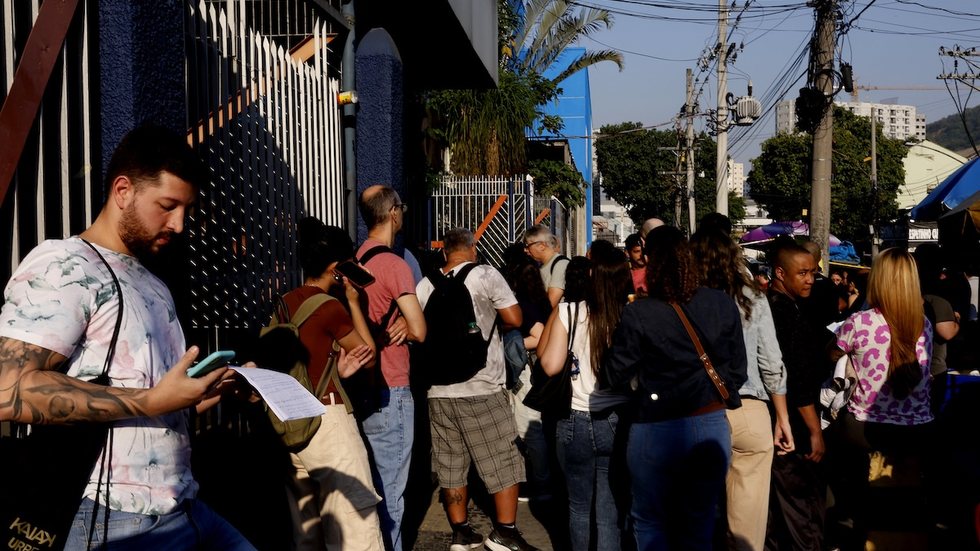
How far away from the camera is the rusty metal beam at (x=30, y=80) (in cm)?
301

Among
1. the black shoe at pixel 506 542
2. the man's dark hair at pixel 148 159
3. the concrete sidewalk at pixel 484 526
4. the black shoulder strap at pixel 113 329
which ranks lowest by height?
the concrete sidewalk at pixel 484 526

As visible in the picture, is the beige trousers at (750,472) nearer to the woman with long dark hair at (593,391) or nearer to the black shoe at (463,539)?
the woman with long dark hair at (593,391)

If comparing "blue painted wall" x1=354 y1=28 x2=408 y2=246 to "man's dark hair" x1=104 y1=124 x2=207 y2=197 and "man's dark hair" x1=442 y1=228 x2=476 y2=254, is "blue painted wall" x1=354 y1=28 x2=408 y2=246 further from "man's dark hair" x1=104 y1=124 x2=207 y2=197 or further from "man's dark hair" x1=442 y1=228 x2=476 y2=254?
"man's dark hair" x1=104 y1=124 x2=207 y2=197

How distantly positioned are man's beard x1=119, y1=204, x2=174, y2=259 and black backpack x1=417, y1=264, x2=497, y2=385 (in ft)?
10.4

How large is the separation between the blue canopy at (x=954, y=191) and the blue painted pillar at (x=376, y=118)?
189 inches

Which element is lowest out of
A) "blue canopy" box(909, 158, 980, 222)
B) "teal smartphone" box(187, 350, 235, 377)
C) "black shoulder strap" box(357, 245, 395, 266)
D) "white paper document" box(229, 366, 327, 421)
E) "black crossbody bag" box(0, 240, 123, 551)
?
"black crossbody bag" box(0, 240, 123, 551)

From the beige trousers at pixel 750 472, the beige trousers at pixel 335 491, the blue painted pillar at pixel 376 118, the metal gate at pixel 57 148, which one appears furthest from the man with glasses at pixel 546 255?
the metal gate at pixel 57 148

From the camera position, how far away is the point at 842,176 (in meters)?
57.4

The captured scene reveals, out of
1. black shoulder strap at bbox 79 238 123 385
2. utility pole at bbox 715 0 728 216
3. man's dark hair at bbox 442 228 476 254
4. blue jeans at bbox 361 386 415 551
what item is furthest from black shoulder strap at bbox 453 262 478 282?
utility pole at bbox 715 0 728 216

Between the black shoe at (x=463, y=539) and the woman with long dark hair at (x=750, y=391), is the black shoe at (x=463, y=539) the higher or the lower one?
the lower one

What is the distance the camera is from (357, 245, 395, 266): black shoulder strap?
517 cm

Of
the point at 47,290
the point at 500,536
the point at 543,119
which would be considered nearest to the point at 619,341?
the point at 500,536

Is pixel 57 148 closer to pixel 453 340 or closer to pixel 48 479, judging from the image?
pixel 48 479

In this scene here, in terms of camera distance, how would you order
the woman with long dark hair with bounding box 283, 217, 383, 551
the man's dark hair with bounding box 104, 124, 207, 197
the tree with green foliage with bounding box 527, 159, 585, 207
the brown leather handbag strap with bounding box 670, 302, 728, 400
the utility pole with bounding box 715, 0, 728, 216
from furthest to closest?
1. the utility pole with bounding box 715, 0, 728, 216
2. the tree with green foliage with bounding box 527, 159, 585, 207
3. the brown leather handbag strap with bounding box 670, 302, 728, 400
4. the woman with long dark hair with bounding box 283, 217, 383, 551
5. the man's dark hair with bounding box 104, 124, 207, 197
